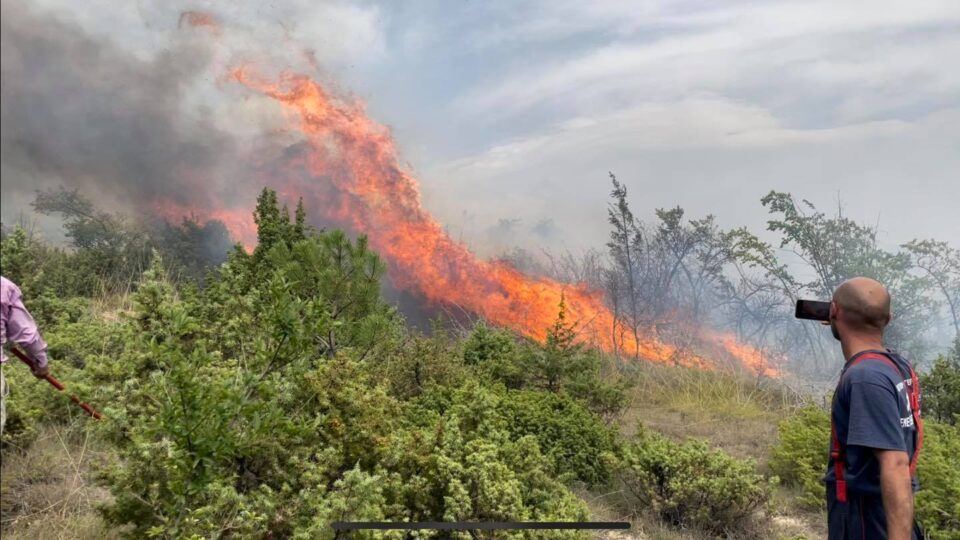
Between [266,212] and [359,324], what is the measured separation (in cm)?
290

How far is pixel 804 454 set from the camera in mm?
5262

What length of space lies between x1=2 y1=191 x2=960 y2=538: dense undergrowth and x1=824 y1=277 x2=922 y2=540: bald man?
1400 mm

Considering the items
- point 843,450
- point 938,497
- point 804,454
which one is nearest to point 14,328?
point 843,450

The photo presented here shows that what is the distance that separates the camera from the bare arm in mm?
2012

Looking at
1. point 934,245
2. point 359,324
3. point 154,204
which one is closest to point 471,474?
point 359,324

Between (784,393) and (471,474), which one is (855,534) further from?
(784,393)

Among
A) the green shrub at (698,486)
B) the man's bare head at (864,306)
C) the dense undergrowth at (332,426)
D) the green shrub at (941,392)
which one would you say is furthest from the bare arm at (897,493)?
the green shrub at (941,392)

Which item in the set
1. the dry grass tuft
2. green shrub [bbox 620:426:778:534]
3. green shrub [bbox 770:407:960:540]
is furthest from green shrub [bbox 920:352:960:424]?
the dry grass tuft

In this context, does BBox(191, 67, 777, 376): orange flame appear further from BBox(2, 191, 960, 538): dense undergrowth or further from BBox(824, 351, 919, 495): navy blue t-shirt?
BBox(824, 351, 919, 495): navy blue t-shirt

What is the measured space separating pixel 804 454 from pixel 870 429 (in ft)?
11.8

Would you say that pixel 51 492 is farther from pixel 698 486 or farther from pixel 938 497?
pixel 938 497

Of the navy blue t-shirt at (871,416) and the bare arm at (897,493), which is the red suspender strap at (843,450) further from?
the bare arm at (897,493)

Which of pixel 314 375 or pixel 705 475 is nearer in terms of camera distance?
pixel 314 375

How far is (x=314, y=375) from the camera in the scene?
3.63 metres
